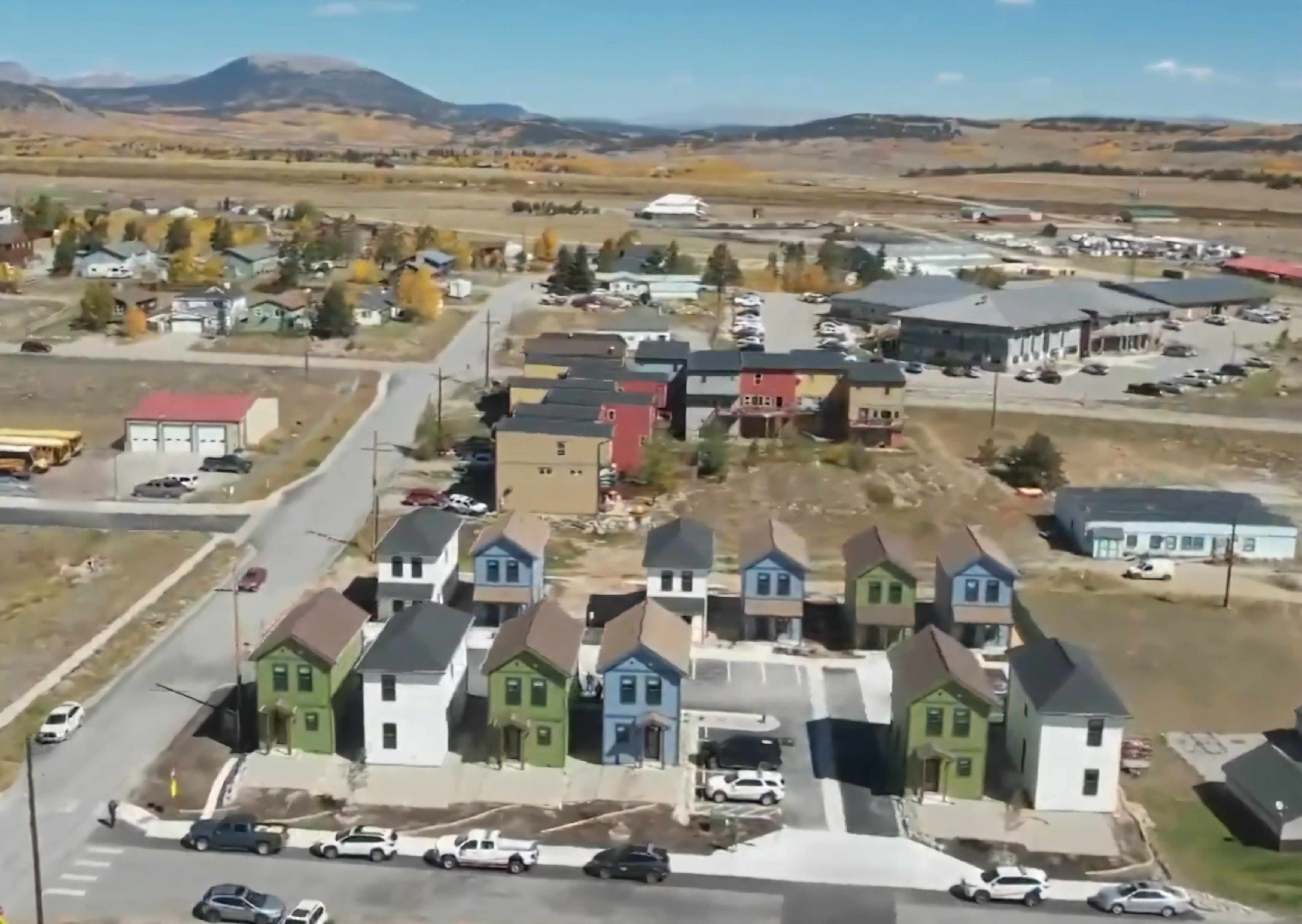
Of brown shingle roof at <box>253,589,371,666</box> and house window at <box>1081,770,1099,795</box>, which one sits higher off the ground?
brown shingle roof at <box>253,589,371,666</box>

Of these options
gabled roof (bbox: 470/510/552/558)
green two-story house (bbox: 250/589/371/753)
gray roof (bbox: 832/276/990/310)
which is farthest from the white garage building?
gray roof (bbox: 832/276/990/310)

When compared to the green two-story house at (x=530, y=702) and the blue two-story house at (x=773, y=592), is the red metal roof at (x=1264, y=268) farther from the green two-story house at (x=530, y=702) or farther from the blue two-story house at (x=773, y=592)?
the green two-story house at (x=530, y=702)

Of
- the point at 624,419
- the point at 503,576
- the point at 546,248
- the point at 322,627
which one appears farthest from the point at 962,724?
the point at 546,248

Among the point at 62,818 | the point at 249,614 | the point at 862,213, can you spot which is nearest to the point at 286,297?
the point at 249,614

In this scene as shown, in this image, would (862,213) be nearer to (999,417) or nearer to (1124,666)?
(999,417)

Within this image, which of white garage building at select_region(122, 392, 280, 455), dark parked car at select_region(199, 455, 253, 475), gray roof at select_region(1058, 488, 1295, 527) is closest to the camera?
gray roof at select_region(1058, 488, 1295, 527)

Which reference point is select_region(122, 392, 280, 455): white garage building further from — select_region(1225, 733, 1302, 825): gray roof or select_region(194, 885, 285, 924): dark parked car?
select_region(1225, 733, 1302, 825): gray roof

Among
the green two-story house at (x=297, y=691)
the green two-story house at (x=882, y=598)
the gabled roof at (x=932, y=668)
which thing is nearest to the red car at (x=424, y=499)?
the green two-story house at (x=882, y=598)

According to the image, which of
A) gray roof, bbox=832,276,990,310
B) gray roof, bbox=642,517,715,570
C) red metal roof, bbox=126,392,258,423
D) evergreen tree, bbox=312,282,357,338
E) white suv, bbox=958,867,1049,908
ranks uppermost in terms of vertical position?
gray roof, bbox=832,276,990,310
